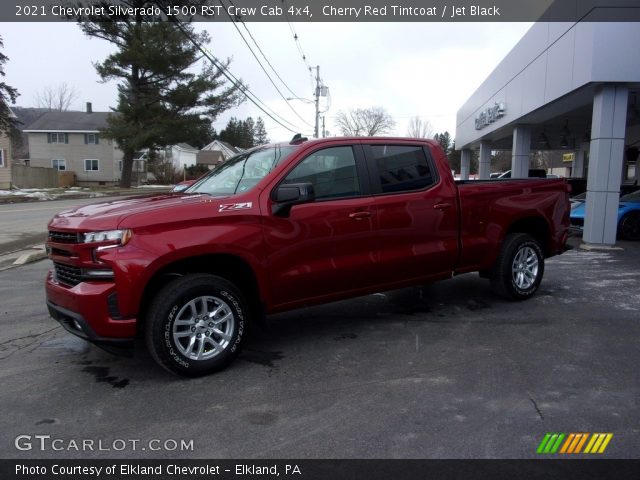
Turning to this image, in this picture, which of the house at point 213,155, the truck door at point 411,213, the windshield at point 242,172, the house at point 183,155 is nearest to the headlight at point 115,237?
the windshield at point 242,172

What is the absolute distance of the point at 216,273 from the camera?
14.5ft

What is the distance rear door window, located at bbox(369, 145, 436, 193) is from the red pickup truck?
0.05 ft

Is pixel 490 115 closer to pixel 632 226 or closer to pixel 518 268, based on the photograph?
pixel 632 226

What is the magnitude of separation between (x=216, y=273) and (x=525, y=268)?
403cm

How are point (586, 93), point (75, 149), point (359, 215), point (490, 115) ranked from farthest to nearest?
1. point (75, 149)
2. point (490, 115)
3. point (586, 93)
4. point (359, 215)

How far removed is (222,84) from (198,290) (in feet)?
122

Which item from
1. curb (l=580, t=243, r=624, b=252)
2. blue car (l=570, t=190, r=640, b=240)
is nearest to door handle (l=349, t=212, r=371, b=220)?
curb (l=580, t=243, r=624, b=252)

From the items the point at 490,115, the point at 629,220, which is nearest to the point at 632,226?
the point at 629,220

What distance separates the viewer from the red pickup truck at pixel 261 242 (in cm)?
384

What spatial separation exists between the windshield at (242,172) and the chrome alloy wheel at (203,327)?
1075mm

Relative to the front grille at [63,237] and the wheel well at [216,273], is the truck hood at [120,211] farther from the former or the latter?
the wheel well at [216,273]

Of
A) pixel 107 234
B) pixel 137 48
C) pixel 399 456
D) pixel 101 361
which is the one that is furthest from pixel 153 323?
pixel 137 48

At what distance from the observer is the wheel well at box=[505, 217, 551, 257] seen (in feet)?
21.1
